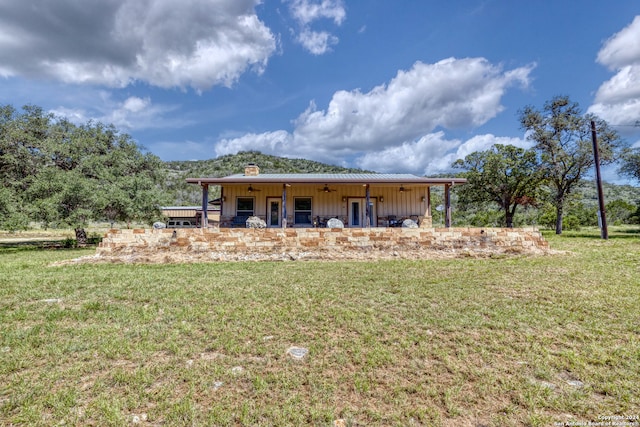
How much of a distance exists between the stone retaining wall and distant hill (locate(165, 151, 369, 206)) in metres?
29.2

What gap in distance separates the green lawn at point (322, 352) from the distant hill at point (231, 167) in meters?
34.6

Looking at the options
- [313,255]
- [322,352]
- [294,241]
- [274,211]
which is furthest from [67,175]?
[322,352]

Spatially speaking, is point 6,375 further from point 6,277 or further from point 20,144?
point 20,144

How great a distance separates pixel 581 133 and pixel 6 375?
79.3ft

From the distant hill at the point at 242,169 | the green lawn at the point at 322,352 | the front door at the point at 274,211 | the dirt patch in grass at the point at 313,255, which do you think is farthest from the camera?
the distant hill at the point at 242,169

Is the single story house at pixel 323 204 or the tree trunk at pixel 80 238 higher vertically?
the single story house at pixel 323 204

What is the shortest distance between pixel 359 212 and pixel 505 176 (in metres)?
11.5

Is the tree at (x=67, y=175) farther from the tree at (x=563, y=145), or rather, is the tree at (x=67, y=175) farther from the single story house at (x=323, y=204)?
the tree at (x=563, y=145)

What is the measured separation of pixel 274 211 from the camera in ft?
47.5

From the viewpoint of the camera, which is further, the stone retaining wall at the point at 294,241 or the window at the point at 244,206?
the window at the point at 244,206

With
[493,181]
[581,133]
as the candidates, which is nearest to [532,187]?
[493,181]

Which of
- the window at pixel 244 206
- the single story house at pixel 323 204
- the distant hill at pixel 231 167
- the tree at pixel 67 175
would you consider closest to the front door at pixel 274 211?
the single story house at pixel 323 204

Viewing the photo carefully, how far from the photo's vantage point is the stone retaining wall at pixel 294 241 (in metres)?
8.63

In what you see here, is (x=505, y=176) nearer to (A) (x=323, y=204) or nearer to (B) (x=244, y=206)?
(A) (x=323, y=204)
